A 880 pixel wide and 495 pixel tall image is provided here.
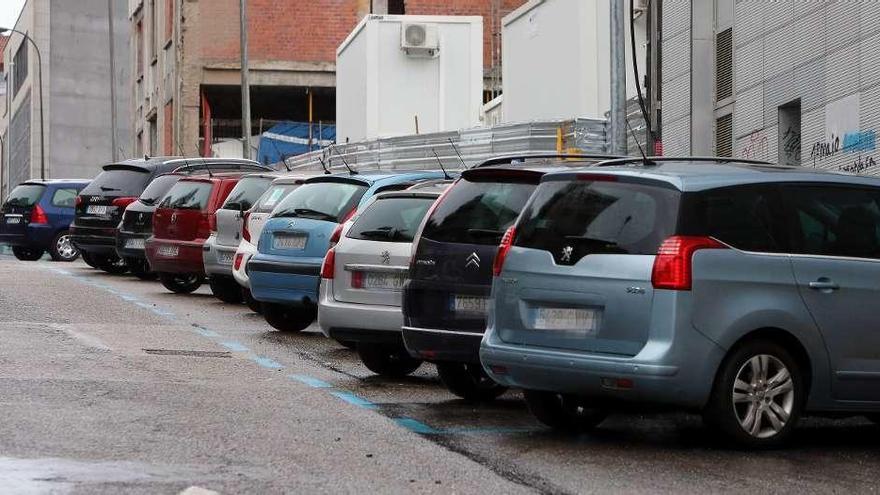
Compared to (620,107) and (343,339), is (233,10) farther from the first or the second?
(343,339)

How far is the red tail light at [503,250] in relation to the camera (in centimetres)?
1028

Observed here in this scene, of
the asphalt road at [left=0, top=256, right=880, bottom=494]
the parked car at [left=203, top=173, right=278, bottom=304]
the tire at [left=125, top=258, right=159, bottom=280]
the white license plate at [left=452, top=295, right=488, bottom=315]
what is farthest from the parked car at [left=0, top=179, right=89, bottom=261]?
the white license plate at [left=452, top=295, right=488, bottom=315]

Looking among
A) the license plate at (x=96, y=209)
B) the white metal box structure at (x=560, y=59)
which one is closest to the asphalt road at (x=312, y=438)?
the license plate at (x=96, y=209)

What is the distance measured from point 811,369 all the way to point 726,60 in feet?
41.2

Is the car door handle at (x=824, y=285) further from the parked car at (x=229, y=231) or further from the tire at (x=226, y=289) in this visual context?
the tire at (x=226, y=289)

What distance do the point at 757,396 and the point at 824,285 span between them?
76 centimetres

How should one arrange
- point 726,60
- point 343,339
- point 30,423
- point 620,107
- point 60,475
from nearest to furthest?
point 60,475
point 30,423
point 343,339
point 620,107
point 726,60

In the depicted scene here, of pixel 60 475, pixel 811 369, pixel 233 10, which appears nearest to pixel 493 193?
pixel 811 369

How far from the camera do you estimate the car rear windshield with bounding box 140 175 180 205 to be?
81.6 ft

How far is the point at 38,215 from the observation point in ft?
108

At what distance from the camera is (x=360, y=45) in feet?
140

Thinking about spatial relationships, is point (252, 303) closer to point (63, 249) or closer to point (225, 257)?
point (225, 257)

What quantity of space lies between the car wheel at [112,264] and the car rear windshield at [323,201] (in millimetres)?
11680

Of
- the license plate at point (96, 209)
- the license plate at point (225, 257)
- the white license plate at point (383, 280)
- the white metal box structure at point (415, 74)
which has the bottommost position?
the license plate at point (225, 257)
